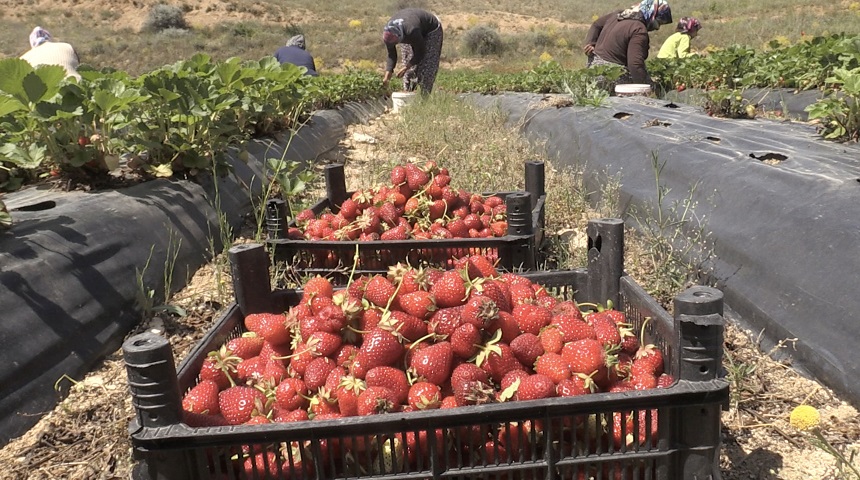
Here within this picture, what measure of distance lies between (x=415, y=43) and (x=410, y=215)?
6427 millimetres

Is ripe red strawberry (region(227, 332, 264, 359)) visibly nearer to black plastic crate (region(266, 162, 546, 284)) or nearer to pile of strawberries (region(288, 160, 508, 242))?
black plastic crate (region(266, 162, 546, 284))

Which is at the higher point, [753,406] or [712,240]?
[712,240]

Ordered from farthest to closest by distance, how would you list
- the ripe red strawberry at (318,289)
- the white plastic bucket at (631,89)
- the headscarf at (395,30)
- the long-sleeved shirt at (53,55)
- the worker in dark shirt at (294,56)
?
the worker in dark shirt at (294,56) < the headscarf at (395,30) < the white plastic bucket at (631,89) < the long-sleeved shirt at (53,55) < the ripe red strawberry at (318,289)

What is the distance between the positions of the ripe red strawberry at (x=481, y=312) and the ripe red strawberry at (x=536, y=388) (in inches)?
8.1

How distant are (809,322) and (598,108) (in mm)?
3682

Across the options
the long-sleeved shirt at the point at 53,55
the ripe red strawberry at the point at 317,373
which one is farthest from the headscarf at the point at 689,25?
the ripe red strawberry at the point at 317,373

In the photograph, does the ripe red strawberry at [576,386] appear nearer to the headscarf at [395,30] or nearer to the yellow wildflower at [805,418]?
the yellow wildflower at [805,418]

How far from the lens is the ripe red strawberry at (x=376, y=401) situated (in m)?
1.41

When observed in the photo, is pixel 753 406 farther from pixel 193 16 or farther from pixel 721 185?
pixel 193 16

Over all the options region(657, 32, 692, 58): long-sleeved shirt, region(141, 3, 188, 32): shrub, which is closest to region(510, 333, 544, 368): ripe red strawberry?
region(657, 32, 692, 58): long-sleeved shirt

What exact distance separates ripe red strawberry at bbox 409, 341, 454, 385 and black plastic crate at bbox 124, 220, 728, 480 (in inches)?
6.7

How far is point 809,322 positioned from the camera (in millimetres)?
2162

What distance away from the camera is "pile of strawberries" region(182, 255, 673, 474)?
56.6 inches

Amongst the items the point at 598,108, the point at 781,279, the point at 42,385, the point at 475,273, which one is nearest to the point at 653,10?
the point at 598,108
